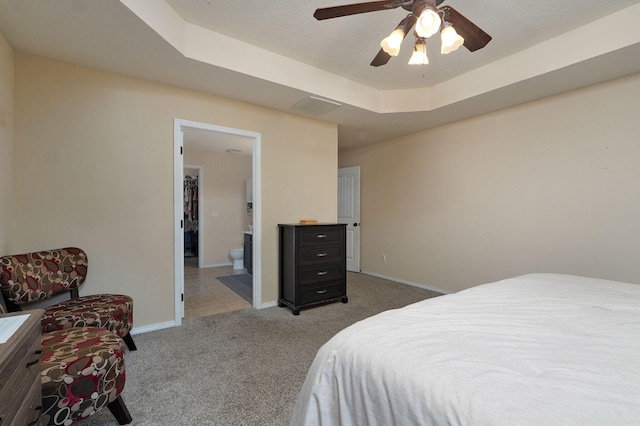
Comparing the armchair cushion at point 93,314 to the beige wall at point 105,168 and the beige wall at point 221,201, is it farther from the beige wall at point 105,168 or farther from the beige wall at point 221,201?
the beige wall at point 221,201

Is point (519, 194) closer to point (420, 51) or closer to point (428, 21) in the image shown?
point (420, 51)

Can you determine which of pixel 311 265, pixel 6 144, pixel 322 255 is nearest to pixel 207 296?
pixel 311 265

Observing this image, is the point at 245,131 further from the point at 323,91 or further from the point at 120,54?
the point at 120,54

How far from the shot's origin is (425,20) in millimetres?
1465

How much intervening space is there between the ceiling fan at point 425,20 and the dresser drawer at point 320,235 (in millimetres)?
2020

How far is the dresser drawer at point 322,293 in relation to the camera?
10.6 feet

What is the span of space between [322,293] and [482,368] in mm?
2679

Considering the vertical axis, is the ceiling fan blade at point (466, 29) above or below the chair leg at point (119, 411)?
above

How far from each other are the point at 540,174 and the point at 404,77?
6.02ft

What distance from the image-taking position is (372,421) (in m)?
0.80

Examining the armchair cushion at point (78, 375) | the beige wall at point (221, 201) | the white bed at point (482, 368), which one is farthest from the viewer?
the beige wall at point (221, 201)

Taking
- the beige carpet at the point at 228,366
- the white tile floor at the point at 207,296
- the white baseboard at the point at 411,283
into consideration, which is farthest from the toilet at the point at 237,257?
the white baseboard at the point at 411,283

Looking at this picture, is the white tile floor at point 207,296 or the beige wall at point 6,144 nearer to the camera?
the beige wall at point 6,144

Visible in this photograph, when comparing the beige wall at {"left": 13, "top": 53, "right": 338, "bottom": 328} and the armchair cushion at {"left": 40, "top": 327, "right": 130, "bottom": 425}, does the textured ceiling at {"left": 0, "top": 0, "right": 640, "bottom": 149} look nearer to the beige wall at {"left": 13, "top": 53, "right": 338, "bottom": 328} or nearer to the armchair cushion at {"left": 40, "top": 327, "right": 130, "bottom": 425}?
the beige wall at {"left": 13, "top": 53, "right": 338, "bottom": 328}
